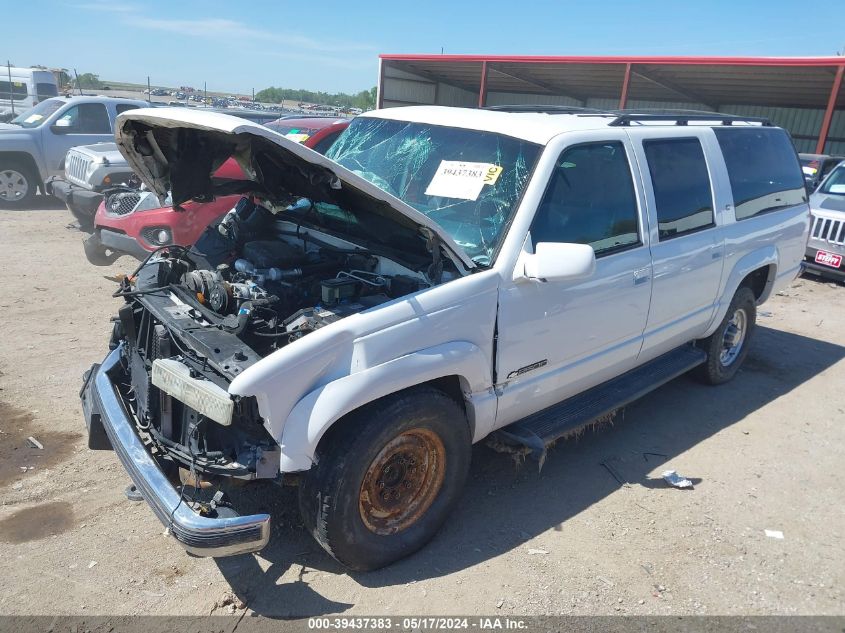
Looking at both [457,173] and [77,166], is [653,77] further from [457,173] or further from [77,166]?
[457,173]

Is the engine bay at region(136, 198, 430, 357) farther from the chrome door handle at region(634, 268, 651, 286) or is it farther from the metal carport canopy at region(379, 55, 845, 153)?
the metal carport canopy at region(379, 55, 845, 153)

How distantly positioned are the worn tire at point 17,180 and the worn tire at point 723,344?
39.8ft

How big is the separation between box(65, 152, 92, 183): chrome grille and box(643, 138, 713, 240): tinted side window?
874 cm

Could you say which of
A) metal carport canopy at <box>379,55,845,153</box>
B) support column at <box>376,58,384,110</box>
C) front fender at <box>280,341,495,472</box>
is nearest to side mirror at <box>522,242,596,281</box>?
front fender at <box>280,341,495,472</box>

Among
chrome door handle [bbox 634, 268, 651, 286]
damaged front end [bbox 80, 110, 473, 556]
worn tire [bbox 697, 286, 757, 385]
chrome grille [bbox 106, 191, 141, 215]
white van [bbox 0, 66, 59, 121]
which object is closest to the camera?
damaged front end [bbox 80, 110, 473, 556]

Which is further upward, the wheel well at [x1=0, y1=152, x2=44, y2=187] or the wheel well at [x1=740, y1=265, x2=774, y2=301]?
the wheel well at [x1=740, y1=265, x2=774, y2=301]

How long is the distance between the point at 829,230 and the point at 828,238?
126 mm

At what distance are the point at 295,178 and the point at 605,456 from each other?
2.68m

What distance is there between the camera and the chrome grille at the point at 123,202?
7141 millimetres

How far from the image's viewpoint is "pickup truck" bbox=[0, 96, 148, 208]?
12.0 meters

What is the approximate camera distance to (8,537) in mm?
3225

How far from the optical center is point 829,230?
971 centimetres

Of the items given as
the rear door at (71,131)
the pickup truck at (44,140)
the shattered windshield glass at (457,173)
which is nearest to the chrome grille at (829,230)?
the shattered windshield glass at (457,173)

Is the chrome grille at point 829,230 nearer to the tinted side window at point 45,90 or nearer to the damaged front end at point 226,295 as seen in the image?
the damaged front end at point 226,295
